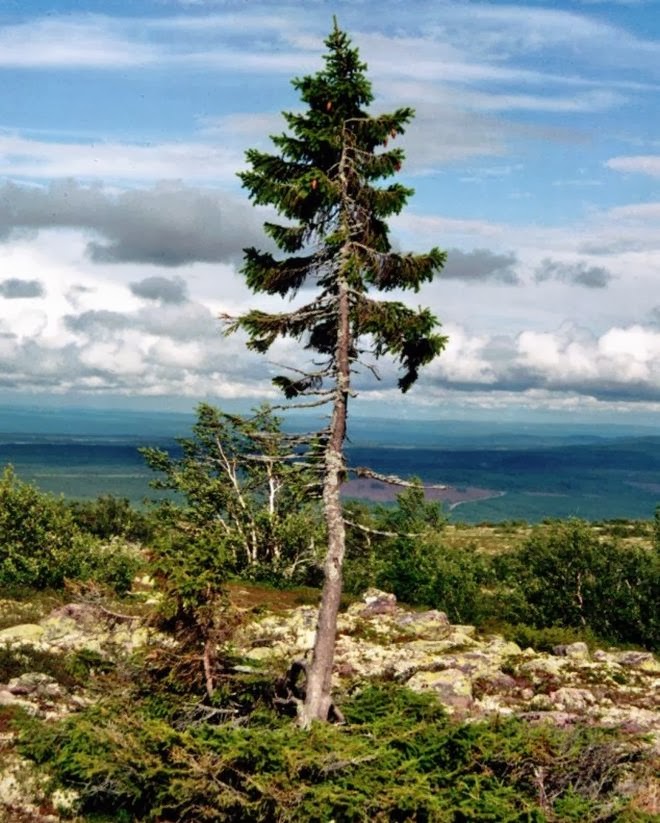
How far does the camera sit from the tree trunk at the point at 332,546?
1548 cm

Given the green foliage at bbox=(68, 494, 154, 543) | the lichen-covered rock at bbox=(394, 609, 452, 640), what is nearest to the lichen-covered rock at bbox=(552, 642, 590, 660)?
the lichen-covered rock at bbox=(394, 609, 452, 640)

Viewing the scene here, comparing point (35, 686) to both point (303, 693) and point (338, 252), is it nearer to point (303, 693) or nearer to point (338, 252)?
point (303, 693)

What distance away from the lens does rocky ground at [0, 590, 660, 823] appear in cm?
1598

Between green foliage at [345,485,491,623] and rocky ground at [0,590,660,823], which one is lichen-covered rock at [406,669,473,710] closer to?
rocky ground at [0,590,660,823]

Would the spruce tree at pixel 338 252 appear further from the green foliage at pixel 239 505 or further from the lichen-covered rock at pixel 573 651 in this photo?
the green foliage at pixel 239 505

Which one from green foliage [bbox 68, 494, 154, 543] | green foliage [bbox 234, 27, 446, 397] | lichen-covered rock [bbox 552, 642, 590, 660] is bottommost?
green foliage [bbox 68, 494, 154, 543]

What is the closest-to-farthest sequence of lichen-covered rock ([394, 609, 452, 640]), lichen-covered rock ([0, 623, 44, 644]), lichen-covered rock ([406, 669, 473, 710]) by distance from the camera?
lichen-covered rock ([406, 669, 473, 710]) < lichen-covered rock ([0, 623, 44, 644]) < lichen-covered rock ([394, 609, 452, 640])

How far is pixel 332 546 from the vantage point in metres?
16.5

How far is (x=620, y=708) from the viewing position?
23.3 m

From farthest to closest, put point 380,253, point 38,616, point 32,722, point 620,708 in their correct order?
1. point 38,616
2. point 620,708
3. point 380,253
4. point 32,722

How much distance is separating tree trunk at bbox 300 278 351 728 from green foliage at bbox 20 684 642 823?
1.69m

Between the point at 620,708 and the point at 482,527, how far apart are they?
123 metres

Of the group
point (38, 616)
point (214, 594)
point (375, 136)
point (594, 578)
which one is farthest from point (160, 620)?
point (594, 578)

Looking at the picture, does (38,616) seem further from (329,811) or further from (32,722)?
(329,811)
